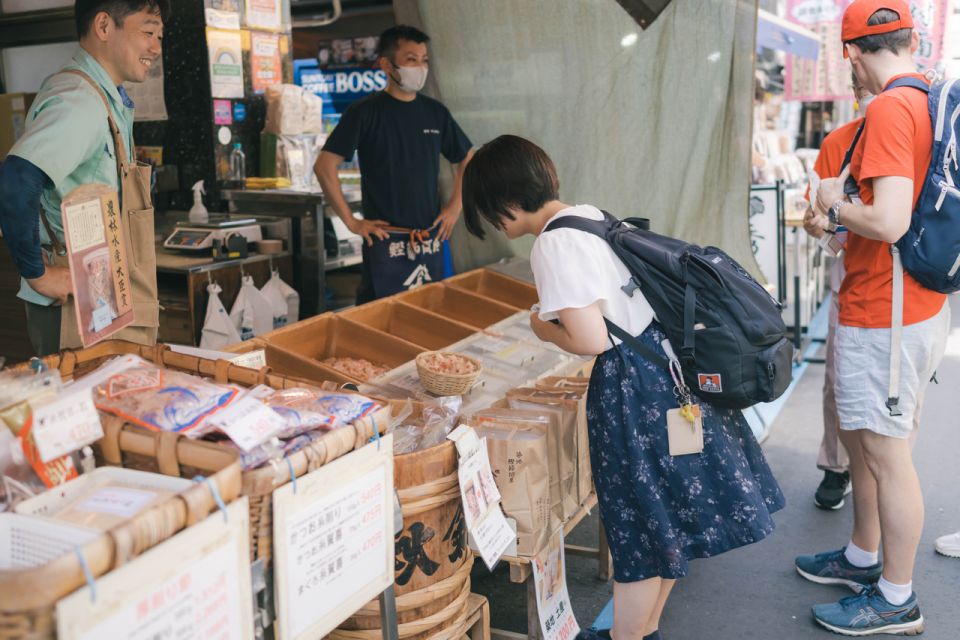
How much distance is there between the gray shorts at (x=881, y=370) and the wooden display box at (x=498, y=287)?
1.63 m

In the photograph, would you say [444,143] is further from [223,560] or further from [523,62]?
[223,560]

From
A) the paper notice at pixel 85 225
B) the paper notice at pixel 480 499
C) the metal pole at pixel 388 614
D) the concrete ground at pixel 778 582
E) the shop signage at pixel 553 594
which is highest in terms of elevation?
the paper notice at pixel 85 225

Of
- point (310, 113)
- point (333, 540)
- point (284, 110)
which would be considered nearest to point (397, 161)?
point (284, 110)

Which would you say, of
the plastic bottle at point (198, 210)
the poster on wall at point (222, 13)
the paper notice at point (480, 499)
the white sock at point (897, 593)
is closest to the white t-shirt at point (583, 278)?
the paper notice at point (480, 499)

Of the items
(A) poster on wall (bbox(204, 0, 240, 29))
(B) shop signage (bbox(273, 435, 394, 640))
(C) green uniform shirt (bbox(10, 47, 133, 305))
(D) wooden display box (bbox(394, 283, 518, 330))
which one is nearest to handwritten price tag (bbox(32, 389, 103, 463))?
(B) shop signage (bbox(273, 435, 394, 640))

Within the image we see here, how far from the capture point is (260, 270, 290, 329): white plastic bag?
493 cm

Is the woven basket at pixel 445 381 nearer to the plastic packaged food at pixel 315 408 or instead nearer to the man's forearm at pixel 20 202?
the plastic packaged food at pixel 315 408

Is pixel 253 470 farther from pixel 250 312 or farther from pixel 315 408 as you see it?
pixel 250 312

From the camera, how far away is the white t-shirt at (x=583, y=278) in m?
2.35

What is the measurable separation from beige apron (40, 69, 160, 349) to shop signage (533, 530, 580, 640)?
1.54 m

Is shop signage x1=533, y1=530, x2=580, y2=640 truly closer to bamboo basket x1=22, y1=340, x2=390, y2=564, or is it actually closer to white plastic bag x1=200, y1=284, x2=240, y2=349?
bamboo basket x1=22, y1=340, x2=390, y2=564

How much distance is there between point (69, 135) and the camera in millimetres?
2598

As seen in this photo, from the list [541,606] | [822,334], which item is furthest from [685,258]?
[822,334]

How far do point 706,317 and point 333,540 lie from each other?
124 centimetres
